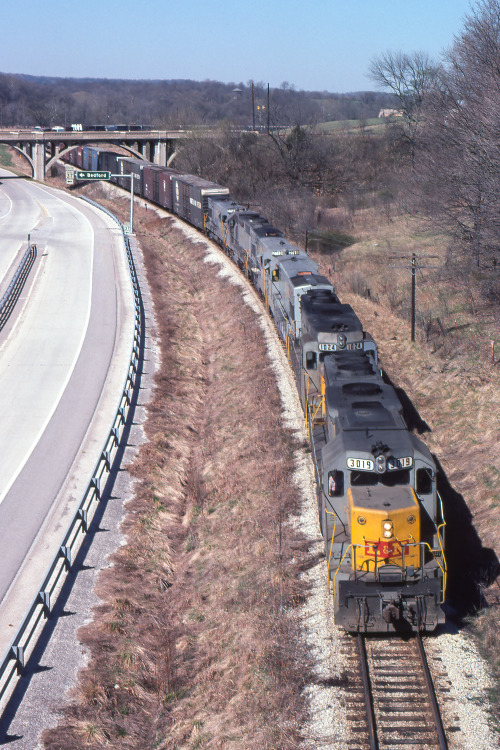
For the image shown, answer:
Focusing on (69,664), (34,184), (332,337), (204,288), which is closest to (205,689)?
(69,664)

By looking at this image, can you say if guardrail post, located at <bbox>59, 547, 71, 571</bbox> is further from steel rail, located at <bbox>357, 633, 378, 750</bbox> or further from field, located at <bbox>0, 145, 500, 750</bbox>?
steel rail, located at <bbox>357, 633, 378, 750</bbox>

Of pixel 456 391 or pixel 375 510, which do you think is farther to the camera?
pixel 456 391

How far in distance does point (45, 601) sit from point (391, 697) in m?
7.43

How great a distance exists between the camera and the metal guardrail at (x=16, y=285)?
131 ft

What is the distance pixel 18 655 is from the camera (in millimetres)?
13859

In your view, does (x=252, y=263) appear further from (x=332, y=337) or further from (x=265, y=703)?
(x=265, y=703)

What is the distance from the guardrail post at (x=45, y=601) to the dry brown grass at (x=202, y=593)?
3.30 feet

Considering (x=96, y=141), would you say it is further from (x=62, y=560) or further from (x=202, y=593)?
(x=202, y=593)

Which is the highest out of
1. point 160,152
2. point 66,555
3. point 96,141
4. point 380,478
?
point 96,141

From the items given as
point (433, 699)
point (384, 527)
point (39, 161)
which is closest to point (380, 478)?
point (384, 527)

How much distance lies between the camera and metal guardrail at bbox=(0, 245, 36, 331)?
3978cm

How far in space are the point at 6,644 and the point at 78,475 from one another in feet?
25.0

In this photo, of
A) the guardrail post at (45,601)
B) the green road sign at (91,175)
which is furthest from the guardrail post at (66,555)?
the green road sign at (91,175)

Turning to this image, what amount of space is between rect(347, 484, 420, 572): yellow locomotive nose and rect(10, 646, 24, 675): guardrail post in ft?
21.9
